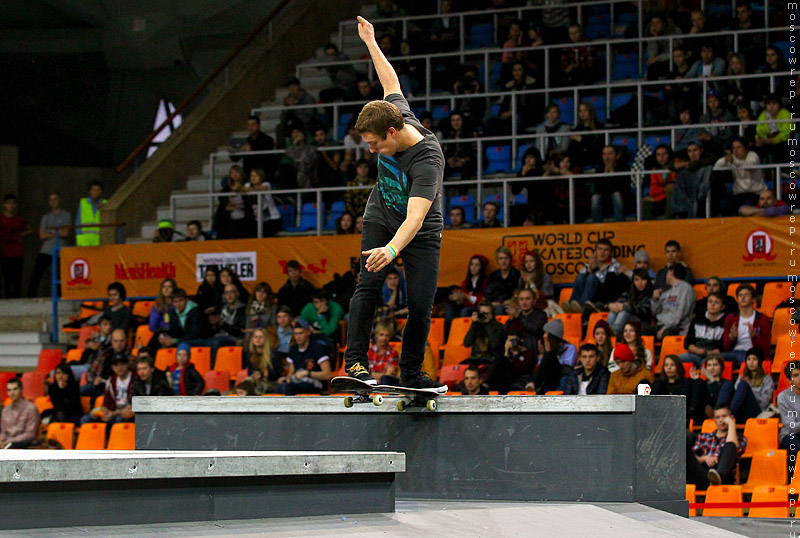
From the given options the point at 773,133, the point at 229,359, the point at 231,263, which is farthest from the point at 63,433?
the point at 773,133

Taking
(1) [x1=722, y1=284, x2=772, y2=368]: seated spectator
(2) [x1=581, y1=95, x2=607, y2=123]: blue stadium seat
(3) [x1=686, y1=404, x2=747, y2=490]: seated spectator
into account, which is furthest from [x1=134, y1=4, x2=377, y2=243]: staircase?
(3) [x1=686, y1=404, x2=747, y2=490]: seated spectator

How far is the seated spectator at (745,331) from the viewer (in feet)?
34.6

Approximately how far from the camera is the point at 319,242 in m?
14.0

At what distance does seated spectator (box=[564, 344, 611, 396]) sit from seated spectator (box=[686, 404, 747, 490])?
3.51ft

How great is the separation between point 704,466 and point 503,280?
13.3 ft

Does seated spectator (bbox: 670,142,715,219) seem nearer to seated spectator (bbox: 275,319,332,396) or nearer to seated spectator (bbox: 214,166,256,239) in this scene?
seated spectator (bbox: 275,319,332,396)

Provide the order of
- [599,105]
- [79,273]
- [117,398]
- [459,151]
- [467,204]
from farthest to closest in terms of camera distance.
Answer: [79,273], [599,105], [459,151], [467,204], [117,398]

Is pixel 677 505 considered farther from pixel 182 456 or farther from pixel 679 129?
pixel 679 129

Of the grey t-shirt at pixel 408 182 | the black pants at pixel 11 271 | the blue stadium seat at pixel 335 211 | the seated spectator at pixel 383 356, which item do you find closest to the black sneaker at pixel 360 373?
the grey t-shirt at pixel 408 182

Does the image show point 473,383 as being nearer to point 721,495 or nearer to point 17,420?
point 721,495

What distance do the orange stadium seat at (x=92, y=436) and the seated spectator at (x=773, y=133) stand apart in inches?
322

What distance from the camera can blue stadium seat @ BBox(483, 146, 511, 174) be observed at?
1515 centimetres

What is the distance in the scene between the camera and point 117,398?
1255 cm

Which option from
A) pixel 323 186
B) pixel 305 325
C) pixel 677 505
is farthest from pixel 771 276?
pixel 677 505
